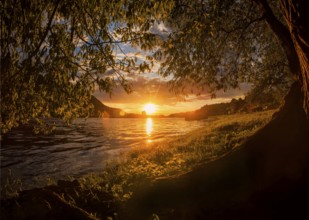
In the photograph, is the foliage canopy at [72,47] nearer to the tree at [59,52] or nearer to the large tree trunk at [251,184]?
the tree at [59,52]

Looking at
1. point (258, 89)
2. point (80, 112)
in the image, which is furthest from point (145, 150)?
point (80, 112)

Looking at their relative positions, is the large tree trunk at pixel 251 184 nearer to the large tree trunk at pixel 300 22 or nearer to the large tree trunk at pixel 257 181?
the large tree trunk at pixel 257 181

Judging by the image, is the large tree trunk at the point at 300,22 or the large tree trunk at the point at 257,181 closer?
the large tree trunk at the point at 300,22

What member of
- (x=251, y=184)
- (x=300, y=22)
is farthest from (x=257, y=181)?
(x=300, y=22)

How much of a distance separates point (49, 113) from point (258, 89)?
1411cm

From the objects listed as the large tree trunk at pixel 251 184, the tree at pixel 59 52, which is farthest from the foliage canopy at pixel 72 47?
the large tree trunk at pixel 251 184

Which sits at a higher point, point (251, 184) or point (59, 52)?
point (59, 52)

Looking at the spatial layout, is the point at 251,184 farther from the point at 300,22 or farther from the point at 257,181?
the point at 300,22

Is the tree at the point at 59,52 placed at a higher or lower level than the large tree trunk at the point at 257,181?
higher

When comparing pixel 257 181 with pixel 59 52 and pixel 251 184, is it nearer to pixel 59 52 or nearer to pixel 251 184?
pixel 251 184

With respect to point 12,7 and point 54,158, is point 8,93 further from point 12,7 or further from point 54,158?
point 54,158

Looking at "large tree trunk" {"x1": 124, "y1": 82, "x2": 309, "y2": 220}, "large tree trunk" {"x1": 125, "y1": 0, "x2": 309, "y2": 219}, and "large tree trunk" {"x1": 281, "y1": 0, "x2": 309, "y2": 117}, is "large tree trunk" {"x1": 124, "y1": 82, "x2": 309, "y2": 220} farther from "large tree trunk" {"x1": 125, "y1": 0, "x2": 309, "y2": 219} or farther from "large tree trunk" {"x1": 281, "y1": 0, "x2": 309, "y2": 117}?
"large tree trunk" {"x1": 281, "y1": 0, "x2": 309, "y2": 117}

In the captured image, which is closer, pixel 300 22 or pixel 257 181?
pixel 300 22


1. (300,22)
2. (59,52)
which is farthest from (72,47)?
(300,22)
